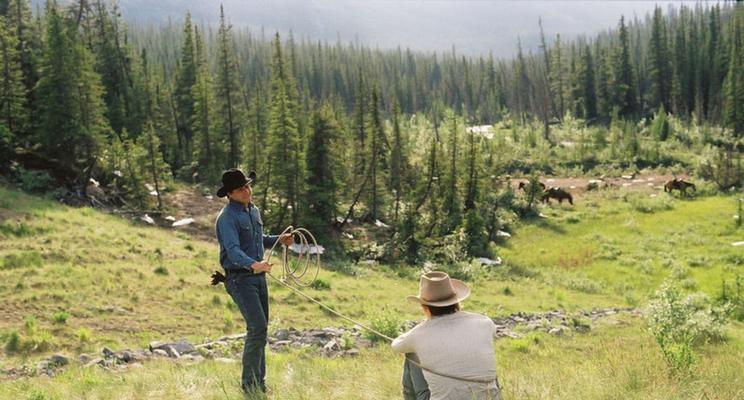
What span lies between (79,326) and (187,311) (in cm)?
291

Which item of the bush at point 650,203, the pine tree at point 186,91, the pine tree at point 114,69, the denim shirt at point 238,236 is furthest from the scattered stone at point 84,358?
the pine tree at point 186,91

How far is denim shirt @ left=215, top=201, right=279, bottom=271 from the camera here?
6.45m

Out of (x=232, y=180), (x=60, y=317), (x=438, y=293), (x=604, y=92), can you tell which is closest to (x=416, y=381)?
(x=438, y=293)

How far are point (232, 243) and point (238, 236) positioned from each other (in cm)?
28

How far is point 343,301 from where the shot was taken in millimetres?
19516

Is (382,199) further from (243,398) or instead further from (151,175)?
(243,398)

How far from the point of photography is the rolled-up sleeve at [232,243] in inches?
251

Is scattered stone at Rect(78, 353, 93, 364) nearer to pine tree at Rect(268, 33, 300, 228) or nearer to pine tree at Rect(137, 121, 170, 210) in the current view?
pine tree at Rect(268, 33, 300, 228)

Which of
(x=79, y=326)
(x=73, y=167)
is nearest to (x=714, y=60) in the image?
(x=73, y=167)

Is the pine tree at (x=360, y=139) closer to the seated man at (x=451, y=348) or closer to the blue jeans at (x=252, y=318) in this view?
the blue jeans at (x=252, y=318)

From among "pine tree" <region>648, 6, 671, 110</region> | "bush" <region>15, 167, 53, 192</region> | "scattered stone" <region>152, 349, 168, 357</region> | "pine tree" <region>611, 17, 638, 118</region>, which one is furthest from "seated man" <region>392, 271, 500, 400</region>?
"pine tree" <region>648, 6, 671, 110</region>

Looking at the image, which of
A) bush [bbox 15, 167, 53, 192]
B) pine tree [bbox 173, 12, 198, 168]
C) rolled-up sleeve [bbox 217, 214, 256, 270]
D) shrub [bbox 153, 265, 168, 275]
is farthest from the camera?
pine tree [bbox 173, 12, 198, 168]

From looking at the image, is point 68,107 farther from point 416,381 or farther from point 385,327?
point 416,381

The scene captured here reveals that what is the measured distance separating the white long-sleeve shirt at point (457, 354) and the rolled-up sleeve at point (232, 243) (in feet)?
7.88
